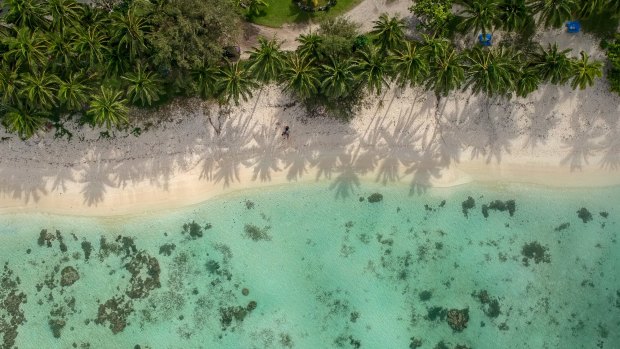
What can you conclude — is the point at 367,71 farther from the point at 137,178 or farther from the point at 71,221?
the point at 71,221

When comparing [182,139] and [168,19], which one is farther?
[182,139]

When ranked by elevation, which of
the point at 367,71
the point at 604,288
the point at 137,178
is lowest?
the point at 604,288

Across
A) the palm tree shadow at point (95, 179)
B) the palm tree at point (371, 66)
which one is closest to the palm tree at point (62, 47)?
the palm tree shadow at point (95, 179)

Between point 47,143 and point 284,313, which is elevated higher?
point 47,143

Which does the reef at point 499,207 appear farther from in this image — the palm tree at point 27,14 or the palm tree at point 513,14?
the palm tree at point 27,14

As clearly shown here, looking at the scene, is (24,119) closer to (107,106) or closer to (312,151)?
(107,106)

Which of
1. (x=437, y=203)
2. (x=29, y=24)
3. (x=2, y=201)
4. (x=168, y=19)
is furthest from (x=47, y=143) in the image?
(x=437, y=203)
